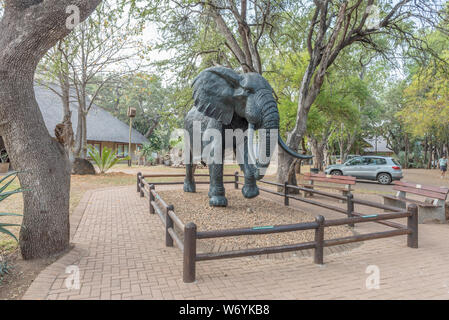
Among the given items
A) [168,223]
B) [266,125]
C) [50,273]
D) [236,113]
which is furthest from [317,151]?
[50,273]

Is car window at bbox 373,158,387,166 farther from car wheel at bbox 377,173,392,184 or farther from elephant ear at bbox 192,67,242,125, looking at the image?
elephant ear at bbox 192,67,242,125

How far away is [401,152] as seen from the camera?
32.5 m

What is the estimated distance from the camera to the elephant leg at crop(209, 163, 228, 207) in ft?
21.9

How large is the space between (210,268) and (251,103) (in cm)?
327

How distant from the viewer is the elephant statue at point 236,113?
5.47 m

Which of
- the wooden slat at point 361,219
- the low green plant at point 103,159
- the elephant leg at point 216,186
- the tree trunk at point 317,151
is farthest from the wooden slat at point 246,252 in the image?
the tree trunk at point 317,151

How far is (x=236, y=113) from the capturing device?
637 cm

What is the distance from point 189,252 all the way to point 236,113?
12.3 ft

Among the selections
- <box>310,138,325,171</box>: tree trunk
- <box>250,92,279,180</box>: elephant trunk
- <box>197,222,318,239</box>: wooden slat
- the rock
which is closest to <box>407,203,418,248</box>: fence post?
<box>197,222,318,239</box>: wooden slat

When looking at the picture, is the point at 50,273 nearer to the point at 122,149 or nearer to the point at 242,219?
the point at 242,219

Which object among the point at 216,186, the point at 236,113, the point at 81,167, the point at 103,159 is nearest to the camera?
the point at 236,113

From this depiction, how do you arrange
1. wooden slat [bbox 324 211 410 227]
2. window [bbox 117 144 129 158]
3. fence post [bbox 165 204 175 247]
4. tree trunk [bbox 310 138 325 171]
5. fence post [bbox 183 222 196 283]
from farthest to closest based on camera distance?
window [bbox 117 144 129 158] < tree trunk [bbox 310 138 325 171] < fence post [bbox 165 204 175 247] < wooden slat [bbox 324 211 410 227] < fence post [bbox 183 222 196 283]

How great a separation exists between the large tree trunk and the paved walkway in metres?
0.57

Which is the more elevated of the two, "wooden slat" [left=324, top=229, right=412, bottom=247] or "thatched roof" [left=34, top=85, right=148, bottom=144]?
"thatched roof" [left=34, top=85, right=148, bottom=144]
